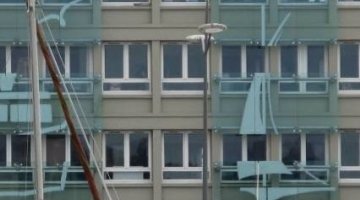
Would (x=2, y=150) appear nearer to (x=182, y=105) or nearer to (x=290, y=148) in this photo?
(x=182, y=105)

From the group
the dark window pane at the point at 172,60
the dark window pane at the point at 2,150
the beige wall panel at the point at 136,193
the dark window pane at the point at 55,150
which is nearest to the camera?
the dark window pane at the point at 2,150

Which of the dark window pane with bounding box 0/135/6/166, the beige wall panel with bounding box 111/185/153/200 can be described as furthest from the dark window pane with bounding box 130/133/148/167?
the dark window pane with bounding box 0/135/6/166

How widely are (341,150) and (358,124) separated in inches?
39.5

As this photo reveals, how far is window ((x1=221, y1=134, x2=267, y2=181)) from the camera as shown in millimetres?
38500

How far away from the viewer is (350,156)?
3859 centimetres

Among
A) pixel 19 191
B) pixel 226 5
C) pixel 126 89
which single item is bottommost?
pixel 19 191

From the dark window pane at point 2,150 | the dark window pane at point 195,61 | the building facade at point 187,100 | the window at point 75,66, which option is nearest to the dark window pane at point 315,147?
the building facade at point 187,100

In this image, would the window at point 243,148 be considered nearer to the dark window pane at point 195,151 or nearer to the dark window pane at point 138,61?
the dark window pane at point 195,151

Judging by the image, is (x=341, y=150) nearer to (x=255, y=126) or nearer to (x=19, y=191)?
(x=255, y=126)

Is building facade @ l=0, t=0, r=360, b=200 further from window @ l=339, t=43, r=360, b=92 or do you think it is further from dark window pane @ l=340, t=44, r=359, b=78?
dark window pane @ l=340, t=44, r=359, b=78

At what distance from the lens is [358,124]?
38250 millimetres

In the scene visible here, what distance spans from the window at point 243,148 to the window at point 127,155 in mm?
2466

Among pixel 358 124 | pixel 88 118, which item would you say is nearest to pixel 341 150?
pixel 358 124

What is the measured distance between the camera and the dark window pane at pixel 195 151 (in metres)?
38.5
